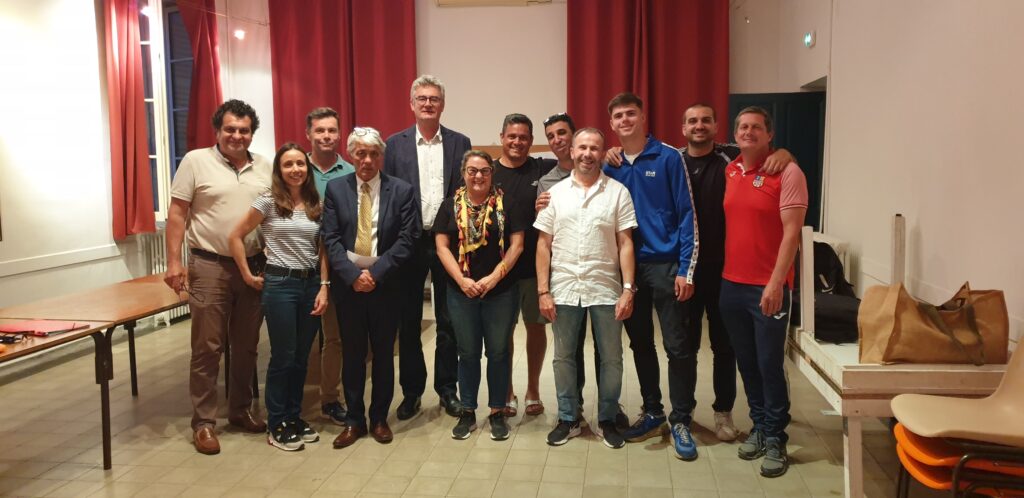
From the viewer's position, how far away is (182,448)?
3307 millimetres

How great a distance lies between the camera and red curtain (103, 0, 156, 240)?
5539 millimetres

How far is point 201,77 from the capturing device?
6.69m

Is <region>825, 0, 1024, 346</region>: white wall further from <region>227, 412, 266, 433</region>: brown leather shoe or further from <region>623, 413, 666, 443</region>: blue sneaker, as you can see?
<region>227, 412, 266, 433</region>: brown leather shoe

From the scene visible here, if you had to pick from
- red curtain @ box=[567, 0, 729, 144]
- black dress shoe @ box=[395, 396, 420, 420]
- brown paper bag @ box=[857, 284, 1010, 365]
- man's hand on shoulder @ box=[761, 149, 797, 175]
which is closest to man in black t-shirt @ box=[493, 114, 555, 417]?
black dress shoe @ box=[395, 396, 420, 420]

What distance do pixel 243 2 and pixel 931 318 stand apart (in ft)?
23.3

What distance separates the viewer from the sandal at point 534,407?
145 inches

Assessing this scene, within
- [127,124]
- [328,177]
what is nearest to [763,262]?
[328,177]

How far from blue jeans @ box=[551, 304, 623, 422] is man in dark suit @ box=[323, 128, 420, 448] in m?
0.78

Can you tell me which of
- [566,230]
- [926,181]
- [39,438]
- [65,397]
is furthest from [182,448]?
[926,181]

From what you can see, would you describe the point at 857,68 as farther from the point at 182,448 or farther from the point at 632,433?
the point at 182,448

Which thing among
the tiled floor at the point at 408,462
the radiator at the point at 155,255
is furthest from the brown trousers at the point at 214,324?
the radiator at the point at 155,255

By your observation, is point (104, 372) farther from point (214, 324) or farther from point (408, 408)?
point (408, 408)

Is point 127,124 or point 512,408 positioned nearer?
point 512,408

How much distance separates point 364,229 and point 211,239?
721mm
